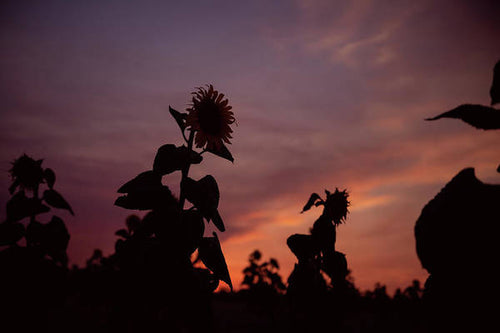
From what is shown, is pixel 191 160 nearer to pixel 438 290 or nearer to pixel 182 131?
pixel 182 131

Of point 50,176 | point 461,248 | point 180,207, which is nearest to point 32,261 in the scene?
point 50,176

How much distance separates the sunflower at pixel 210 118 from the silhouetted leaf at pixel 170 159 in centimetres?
71

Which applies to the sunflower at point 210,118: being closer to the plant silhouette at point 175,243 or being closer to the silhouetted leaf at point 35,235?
the plant silhouette at point 175,243

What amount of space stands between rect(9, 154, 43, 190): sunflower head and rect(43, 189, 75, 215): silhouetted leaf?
0.47m

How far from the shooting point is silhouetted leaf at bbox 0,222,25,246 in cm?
369

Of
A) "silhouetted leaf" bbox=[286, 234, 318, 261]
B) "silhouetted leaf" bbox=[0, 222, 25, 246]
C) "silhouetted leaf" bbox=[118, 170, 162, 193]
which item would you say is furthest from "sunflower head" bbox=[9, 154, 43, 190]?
"silhouetted leaf" bbox=[286, 234, 318, 261]

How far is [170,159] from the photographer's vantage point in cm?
260

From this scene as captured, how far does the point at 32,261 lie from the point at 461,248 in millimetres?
3735

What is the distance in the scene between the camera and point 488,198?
3.75 ft

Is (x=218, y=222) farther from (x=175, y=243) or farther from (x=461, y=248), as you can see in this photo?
(x=461, y=248)

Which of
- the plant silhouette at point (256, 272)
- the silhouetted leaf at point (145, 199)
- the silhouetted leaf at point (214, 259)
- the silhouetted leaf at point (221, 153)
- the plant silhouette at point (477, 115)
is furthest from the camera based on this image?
the plant silhouette at point (256, 272)

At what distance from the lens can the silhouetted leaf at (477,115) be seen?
1.35 meters

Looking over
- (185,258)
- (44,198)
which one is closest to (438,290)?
(185,258)

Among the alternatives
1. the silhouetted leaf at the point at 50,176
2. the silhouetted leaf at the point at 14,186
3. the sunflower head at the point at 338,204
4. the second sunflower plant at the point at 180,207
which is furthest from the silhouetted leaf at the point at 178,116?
the silhouetted leaf at the point at 14,186
